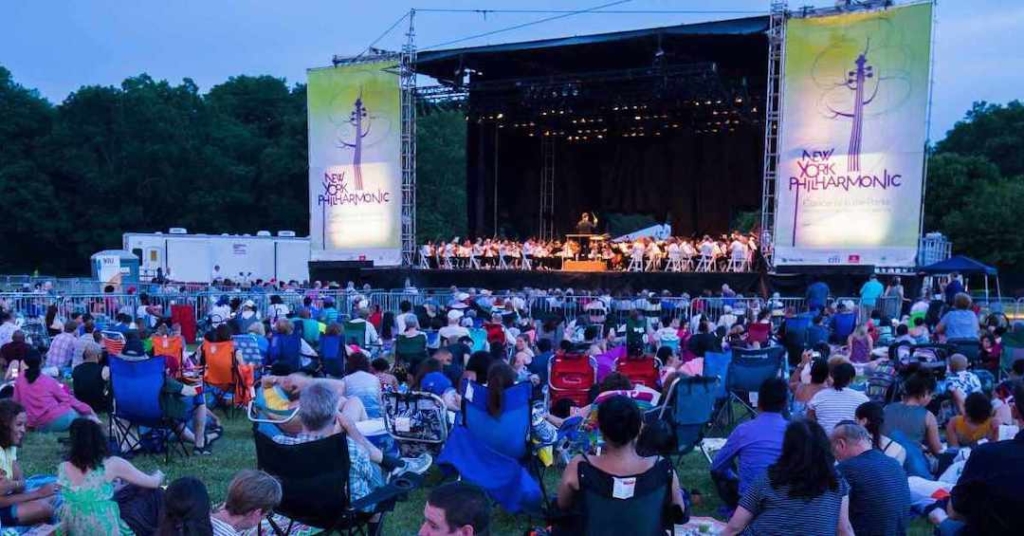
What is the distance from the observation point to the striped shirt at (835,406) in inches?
205

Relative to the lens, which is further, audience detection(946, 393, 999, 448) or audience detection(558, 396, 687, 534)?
audience detection(946, 393, 999, 448)

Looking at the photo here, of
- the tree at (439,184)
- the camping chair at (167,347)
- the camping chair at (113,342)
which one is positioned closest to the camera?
the camping chair at (113,342)

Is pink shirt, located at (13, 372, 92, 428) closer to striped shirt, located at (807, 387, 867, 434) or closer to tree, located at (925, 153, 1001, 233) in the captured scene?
striped shirt, located at (807, 387, 867, 434)

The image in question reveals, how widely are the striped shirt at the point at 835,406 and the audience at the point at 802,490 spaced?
2171 mm

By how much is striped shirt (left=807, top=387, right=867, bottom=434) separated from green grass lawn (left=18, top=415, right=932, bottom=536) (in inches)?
27.4

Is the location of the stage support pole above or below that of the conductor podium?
above

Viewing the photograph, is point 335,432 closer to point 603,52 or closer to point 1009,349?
point 1009,349

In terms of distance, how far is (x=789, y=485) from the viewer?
122 inches

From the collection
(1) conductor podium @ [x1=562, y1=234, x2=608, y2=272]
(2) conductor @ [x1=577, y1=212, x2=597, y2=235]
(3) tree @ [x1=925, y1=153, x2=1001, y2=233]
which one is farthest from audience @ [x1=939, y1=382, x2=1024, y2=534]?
(3) tree @ [x1=925, y1=153, x2=1001, y2=233]

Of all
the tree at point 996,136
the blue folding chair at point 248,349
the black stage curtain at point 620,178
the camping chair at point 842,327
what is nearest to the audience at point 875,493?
the blue folding chair at point 248,349

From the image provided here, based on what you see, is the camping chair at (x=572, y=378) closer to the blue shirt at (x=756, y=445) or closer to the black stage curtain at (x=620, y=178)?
the blue shirt at (x=756, y=445)

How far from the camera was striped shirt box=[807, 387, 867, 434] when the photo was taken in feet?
17.1

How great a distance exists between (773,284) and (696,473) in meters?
12.5

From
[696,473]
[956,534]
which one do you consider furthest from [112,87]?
[956,534]
